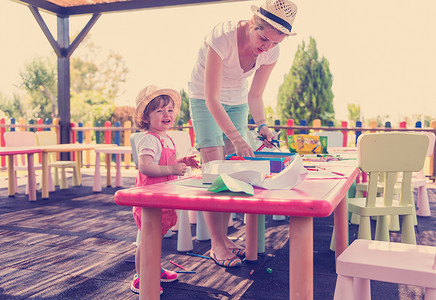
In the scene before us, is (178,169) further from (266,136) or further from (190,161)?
(266,136)

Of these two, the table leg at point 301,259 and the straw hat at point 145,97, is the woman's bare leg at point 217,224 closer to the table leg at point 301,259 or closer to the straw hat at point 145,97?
the straw hat at point 145,97

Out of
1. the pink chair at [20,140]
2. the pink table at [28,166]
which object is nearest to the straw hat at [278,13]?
the pink table at [28,166]

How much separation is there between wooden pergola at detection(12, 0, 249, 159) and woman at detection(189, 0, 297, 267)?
4.63 m

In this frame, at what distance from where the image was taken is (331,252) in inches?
117

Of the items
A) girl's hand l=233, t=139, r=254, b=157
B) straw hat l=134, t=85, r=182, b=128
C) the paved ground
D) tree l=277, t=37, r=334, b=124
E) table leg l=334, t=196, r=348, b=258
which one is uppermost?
tree l=277, t=37, r=334, b=124

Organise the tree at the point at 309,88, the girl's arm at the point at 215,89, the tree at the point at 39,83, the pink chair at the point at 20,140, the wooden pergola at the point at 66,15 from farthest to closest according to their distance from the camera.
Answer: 1. the tree at the point at 39,83
2. the tree at the point at 309,88
3. the wooden pergola at the point at 66,15
4. the pink chair at the point at 20,140
5. the girl's arm at the point at 215,89

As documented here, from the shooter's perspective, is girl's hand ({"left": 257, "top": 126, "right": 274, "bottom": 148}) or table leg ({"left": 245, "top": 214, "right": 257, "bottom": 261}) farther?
table leg ({"left": 245, "top": 214, "right": 257, "bottom": 261})

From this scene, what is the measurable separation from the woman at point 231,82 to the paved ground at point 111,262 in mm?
272

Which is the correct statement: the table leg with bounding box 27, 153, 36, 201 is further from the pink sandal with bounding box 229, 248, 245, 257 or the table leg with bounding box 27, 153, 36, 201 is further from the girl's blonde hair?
the girl's blonde hair

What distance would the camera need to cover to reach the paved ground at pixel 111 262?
220 centimetres

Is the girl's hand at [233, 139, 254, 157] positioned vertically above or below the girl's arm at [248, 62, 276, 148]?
below

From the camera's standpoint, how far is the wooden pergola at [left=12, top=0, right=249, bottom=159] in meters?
7.04

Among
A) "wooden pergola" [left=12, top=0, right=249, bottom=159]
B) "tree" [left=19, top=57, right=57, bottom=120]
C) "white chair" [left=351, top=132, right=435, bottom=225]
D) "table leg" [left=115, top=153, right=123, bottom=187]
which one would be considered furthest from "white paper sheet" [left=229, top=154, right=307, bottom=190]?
"tree" [left=19, top=57, right=57, bottom=120]

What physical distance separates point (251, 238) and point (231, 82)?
999 millimetres
